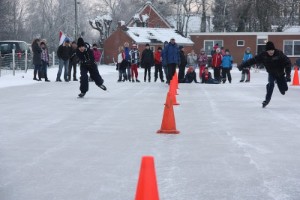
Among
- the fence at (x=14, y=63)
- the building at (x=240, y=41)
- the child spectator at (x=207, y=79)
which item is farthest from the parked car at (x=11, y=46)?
the building at (x=240, y=41)

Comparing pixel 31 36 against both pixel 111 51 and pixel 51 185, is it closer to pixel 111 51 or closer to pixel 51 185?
pixel 111 51

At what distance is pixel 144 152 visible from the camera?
7.27 m

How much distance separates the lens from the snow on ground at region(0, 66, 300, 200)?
5375 millimetres

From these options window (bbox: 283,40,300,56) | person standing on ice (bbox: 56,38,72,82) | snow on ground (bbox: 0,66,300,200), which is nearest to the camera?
snow on ground (bbox: 0,66,300,200)

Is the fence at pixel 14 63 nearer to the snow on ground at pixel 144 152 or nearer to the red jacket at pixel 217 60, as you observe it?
the red jacket at pixel 217 60

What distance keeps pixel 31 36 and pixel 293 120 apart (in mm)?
83442

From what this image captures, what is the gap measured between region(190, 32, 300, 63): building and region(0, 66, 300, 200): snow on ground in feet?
152

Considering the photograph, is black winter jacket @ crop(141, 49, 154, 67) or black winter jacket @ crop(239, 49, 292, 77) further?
black winter jacket @ crop(141, 49, 154, 67)

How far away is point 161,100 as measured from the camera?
15086 mm

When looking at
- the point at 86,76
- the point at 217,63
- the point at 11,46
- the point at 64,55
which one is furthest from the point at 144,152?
the point at 11,46

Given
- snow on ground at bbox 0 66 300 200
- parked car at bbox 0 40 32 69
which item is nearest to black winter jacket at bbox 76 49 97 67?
snow on ground at bbox 0 66 300 200

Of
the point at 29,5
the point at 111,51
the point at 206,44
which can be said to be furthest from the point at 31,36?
the point at 206,44

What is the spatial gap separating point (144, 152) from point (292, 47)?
53.2 meters

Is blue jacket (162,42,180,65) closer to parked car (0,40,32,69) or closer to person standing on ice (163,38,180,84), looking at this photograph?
person standing on ice (163,38,180,84)
